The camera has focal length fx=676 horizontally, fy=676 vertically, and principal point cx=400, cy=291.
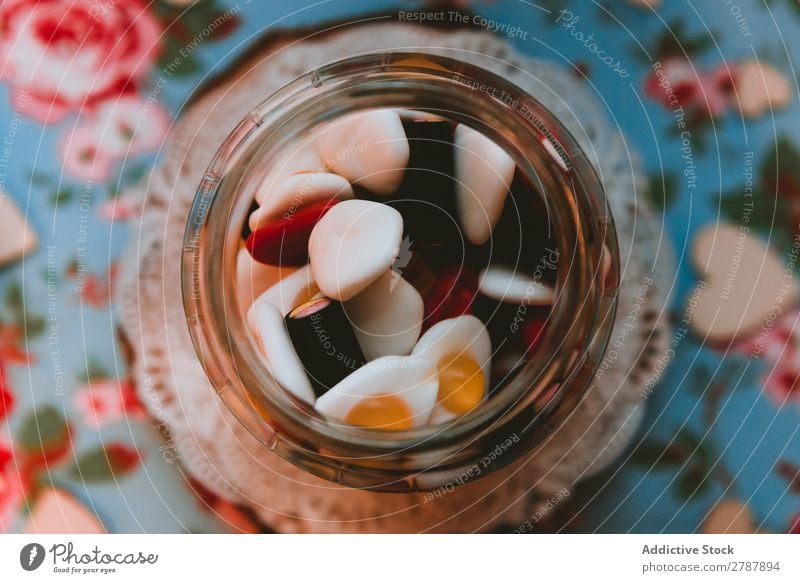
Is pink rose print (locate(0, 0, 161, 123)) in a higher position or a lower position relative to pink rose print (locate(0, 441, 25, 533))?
higher

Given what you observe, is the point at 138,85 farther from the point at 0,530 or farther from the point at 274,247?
the point at 0,530

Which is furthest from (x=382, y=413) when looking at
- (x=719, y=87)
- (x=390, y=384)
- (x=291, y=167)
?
(x=719, y=87)

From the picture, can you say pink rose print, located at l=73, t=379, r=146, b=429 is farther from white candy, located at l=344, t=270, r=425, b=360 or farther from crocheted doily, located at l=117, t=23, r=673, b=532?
white candy, located at l=344, t=270, r=425, b=360

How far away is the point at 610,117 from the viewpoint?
333 mm

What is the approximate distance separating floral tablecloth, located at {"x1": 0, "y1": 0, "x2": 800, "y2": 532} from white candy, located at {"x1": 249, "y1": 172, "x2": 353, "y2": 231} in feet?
0.27

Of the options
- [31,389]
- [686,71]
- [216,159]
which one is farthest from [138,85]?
[686,71]

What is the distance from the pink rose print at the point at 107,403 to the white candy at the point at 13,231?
0.08 metres

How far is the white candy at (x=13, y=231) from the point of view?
343 millimetres

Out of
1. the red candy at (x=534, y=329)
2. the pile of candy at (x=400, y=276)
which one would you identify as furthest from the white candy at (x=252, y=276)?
the red candy at (x=534, y=329)

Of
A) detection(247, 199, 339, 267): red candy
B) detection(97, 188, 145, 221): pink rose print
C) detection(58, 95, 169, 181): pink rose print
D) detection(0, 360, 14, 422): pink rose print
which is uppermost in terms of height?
detection(58, 95, 169, 181): pink rose print

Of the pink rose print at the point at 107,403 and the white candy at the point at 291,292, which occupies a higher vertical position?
the white candy at the point at 291,292

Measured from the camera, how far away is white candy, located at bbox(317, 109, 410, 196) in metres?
0.29

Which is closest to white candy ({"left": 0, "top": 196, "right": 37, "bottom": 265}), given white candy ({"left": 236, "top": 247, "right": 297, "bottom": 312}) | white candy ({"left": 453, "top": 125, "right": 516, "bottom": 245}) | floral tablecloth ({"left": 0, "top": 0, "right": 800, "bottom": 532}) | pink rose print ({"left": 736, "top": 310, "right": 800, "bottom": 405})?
floral tablecloth ({"left": 0, "top": 0, "right": 800, "bottom": 532})

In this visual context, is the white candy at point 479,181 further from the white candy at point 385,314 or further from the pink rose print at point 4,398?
the pink rose print at point 4,398
